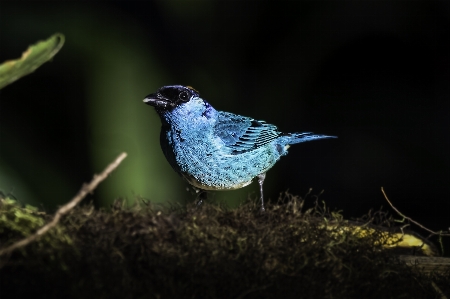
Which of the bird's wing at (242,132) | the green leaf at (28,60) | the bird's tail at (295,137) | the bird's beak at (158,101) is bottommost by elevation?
the green leaf at (28,60)

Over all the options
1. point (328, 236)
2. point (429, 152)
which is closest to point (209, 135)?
point (328, 236)

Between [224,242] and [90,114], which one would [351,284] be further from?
[90,114]

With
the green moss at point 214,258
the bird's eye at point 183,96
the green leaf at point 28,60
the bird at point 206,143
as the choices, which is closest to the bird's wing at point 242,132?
the bird at point 206,143

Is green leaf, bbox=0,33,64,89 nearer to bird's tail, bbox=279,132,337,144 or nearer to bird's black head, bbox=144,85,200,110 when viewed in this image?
bird's black head, bbox=144,85,200,110

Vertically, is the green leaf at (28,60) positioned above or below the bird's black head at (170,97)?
below

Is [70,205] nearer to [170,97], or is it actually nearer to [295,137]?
[170,97]

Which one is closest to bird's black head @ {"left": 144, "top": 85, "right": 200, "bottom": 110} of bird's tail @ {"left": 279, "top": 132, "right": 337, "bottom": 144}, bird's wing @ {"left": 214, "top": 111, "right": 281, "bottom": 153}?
bird's wing @ {"left": 214, "top": 111, "right": 281, "bottom": 153}

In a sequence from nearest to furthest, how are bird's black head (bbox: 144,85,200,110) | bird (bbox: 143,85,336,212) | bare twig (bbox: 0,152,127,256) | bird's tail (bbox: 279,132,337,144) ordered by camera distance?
Answer: 1. bare twig (bbox: 0,152,127,256)
2. bird (bbox: 143,85,336,212)
3. bird's black head (bbox: 144,85,200,110)
4. bird's tail (bbox: 279,132,337,144)

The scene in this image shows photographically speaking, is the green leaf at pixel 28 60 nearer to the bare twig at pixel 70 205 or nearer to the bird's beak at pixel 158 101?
the bare twig at pixel 70 205
